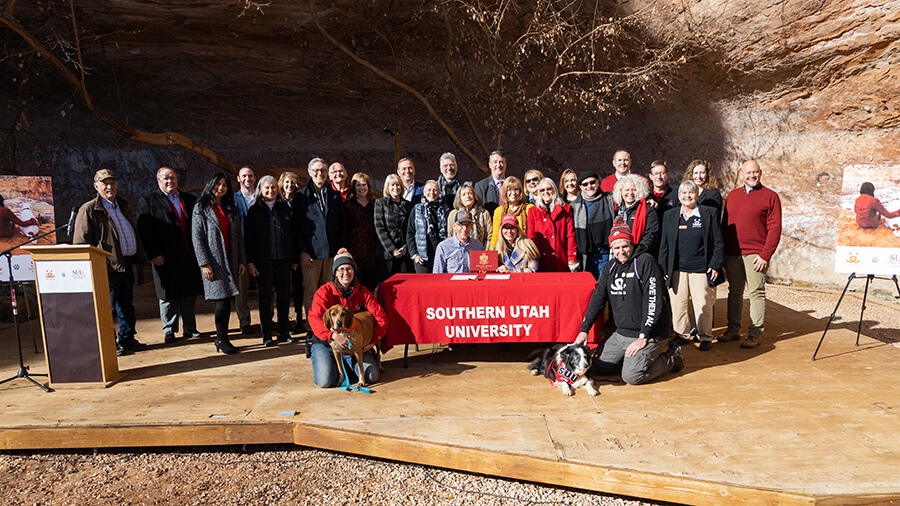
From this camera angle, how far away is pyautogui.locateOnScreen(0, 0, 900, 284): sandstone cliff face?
9.26 meters

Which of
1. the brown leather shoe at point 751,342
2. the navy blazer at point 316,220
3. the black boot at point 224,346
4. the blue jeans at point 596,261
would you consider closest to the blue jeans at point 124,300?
the black boot at point 224,346

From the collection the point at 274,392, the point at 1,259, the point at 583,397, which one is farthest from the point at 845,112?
the point at 1,259

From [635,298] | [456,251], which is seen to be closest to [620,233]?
[635,298]

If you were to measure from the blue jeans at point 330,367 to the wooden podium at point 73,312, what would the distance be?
1.85 meters

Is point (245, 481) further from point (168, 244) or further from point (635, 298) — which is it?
point (635, 298)

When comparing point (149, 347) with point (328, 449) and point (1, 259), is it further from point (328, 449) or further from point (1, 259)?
Result: point (328, 449)

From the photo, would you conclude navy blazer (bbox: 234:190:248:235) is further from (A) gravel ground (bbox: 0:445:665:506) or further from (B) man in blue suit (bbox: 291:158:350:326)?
(A) gravel ground (bbox: 0:445:665:506)

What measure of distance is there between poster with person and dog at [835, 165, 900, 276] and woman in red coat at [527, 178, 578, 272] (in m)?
2.64

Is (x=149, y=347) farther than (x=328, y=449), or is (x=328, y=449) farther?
(x=149, y=347)

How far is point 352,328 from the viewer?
4.29 m

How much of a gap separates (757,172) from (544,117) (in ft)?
22.0

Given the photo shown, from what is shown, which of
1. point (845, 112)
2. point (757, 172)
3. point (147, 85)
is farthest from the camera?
point (147, 85)

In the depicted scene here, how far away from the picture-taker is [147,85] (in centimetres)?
1135

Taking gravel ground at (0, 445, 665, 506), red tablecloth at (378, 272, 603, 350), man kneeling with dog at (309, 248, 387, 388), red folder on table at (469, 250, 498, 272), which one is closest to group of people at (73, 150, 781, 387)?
red folder on table at (469, 250, 498, 272)
